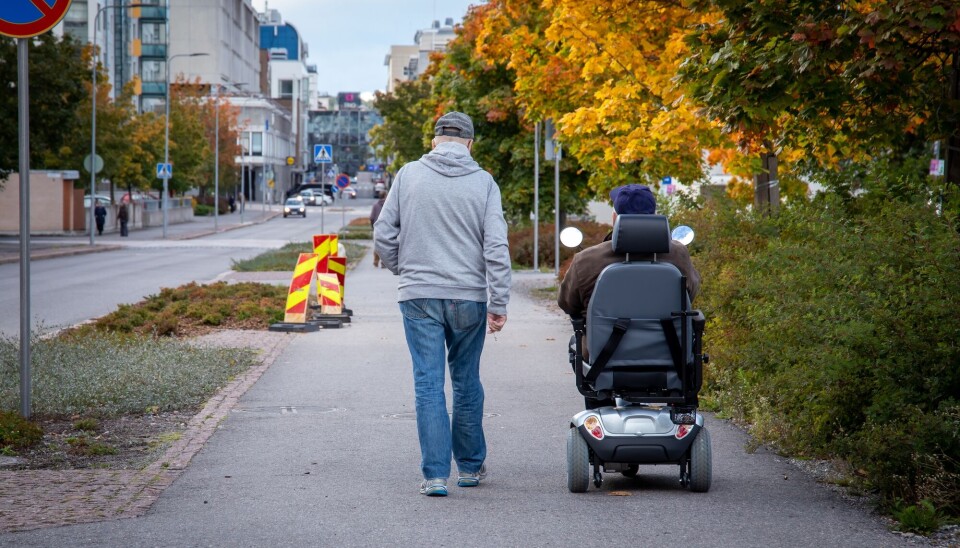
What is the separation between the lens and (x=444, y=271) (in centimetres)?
657

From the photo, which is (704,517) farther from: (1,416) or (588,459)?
(1,416)

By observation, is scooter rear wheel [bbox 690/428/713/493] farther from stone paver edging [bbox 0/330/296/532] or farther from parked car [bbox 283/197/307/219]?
parked car [bbox 283/197/307/219]

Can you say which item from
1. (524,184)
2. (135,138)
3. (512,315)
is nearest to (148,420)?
(512,315)

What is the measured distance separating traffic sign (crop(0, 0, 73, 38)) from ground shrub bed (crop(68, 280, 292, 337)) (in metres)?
6.60

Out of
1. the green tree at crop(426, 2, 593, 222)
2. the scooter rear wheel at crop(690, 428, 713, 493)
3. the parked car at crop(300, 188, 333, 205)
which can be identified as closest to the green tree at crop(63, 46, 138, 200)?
the green tree at crop(426, 2, 593, 222)

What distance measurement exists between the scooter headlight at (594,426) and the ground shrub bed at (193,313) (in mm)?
9447

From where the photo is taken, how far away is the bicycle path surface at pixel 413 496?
18.4 feet

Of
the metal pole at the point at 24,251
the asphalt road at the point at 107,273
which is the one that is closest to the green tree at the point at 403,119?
the asphalt road at the point at 107,273

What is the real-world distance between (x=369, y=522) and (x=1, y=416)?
334 cm

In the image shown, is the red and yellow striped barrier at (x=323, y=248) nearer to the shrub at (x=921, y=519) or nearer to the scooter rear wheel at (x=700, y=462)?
the scooter rear wheel at (x=700, y=462)

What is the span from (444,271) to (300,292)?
1067 cm

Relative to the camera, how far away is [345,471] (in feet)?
23.9

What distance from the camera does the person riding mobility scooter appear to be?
21.3 ft

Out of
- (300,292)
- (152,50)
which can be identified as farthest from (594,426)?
(152,50)
